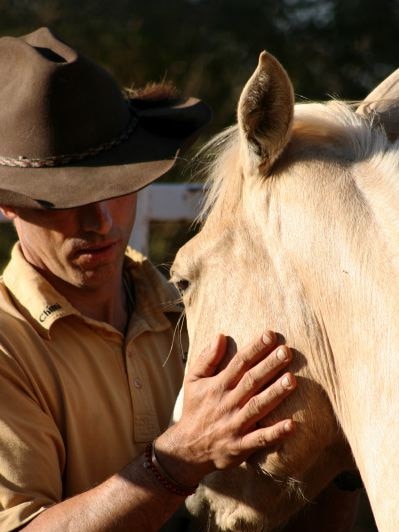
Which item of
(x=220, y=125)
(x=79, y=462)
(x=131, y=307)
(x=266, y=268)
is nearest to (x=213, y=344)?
(x=266, y=268)

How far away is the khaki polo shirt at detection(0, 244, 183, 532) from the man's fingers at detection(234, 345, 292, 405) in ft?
2.26

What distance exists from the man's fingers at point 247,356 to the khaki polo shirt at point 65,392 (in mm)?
677

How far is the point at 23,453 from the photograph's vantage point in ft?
8.91

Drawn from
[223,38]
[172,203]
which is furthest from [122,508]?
[223,38]

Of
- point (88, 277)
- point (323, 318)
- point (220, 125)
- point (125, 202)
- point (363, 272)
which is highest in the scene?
point (363, 272)

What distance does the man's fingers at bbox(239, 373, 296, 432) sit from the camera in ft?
7.59

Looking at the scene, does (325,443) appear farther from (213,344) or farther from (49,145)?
(49,145)

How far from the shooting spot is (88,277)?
307cm

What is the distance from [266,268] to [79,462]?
959mm

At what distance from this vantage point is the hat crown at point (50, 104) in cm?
293

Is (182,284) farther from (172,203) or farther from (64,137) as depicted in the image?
(172,203)

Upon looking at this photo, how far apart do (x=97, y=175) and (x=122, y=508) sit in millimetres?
948

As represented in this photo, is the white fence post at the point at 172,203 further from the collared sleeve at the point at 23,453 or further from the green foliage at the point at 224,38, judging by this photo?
the green foliage at the point at 224,38

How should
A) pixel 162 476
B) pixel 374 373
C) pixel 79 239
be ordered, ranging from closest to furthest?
1. pixel 374 373
2. pixel 162 476
3. pixel 79 239
